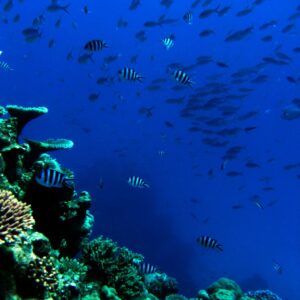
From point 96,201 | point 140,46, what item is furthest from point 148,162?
point 140,46

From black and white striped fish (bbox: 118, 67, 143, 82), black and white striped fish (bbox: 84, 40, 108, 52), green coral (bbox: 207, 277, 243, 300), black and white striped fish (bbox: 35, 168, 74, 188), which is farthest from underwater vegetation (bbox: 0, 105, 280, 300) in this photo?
black and white striped fish (bbox: 84, 40, 108, 52)

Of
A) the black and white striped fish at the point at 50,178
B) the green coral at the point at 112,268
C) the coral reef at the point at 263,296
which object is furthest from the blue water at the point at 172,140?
the black and white striped fish at the point at 50,178

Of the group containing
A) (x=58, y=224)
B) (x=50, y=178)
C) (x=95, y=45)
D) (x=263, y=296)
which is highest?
(x=95, y=45)

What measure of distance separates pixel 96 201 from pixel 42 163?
31.7m

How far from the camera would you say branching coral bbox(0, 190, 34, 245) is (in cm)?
364

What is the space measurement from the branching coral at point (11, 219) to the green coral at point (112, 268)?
2641 mm

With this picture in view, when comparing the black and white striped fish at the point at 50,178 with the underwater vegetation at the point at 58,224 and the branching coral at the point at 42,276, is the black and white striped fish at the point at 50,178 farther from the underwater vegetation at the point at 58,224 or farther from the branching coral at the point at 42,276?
the branching coral at the point at 42,276

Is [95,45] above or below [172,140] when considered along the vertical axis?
below

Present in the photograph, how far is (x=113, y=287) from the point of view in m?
6.23

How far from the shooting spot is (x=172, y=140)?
60.0m

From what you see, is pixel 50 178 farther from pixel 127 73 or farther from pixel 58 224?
pixel 127 73

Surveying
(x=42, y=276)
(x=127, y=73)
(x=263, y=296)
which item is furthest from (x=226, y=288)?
(x=42, y=276)

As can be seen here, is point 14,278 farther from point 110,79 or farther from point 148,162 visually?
point 148,162

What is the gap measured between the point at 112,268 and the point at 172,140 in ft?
177
